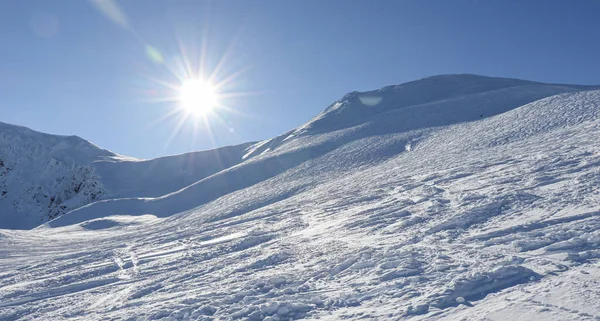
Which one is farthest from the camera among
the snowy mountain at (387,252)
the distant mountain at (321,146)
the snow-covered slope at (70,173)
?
the snow-covered slope at (70,173)

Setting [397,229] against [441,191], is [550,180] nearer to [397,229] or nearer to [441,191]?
[441,191]

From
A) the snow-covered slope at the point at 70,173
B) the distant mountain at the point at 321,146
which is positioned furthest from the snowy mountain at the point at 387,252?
the snow-covered slope at the point at 70,173

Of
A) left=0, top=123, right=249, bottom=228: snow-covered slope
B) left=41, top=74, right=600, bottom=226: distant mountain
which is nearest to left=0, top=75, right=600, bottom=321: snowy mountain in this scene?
left=41, top=74, right=600, bottom=226: distant mountain

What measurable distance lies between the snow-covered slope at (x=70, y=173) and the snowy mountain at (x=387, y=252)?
4109 cm

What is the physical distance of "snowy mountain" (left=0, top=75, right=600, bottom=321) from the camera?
563 centimetres

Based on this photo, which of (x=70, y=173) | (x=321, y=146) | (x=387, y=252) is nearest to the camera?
(x=387, y=252)

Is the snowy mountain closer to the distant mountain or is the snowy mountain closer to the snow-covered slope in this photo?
the distant mountain

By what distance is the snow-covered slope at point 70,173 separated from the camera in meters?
63.1

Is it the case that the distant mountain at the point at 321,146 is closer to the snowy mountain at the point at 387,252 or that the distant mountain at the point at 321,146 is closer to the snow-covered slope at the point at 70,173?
the snowy mountain at the point at 387,252

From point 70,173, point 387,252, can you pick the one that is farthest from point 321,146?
point 70,173

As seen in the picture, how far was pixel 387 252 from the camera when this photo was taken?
7.94m

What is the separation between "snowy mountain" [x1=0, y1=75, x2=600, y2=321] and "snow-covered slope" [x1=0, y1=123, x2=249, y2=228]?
41093mm

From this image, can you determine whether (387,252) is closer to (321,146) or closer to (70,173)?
(321,146)

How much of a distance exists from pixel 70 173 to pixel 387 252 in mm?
81275
